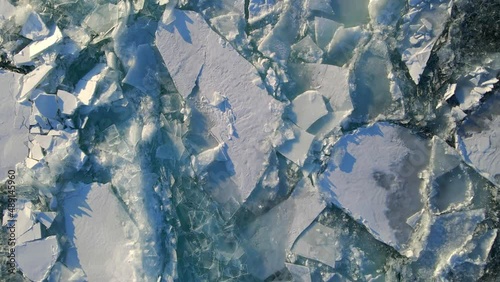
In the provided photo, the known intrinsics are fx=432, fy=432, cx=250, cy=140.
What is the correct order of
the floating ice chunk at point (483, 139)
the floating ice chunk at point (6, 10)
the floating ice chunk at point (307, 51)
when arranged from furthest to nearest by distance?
the floating ice chunk at point (6, 10), the floating ice chunk at point (307, 51), the floating ice chunk at point (483, 139)

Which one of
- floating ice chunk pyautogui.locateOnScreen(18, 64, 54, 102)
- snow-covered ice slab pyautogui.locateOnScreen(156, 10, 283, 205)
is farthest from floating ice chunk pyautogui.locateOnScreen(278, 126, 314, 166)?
floating ice chunk pyautogui.locateOnScreen(18, 64, 54, 102)

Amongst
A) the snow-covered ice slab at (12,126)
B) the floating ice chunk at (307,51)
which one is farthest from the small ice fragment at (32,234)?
the floating ice chunk at (307,51)

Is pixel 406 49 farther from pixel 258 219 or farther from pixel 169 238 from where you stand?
pixel 169 238

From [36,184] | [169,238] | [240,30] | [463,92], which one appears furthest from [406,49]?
[36,184]

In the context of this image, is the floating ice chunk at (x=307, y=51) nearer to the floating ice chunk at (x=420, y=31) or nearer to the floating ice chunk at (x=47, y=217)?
the floating ice chunk at (x=420, y=31)

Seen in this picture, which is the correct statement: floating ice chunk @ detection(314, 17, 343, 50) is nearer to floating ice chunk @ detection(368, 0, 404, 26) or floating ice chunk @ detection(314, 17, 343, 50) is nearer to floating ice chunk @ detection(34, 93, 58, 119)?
floating ice chunk @ detection(368, 0, 404, 26)

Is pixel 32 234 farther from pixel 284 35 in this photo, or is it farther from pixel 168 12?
pixel 284 35

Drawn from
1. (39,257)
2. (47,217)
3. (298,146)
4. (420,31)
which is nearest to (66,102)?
(47,217)
